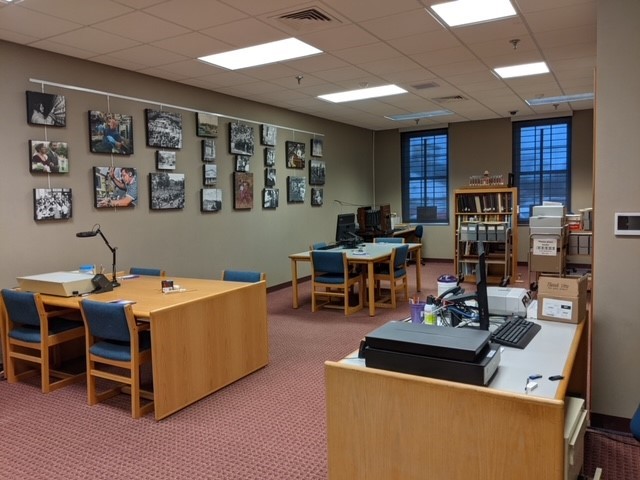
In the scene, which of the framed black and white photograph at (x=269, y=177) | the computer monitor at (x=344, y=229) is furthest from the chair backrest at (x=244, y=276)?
the framed black and white photograph at (x=269, y=177)

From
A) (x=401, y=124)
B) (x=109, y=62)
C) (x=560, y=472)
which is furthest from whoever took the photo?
(x=401, y=124)

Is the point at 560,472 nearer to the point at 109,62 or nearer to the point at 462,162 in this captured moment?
the point at 109,62

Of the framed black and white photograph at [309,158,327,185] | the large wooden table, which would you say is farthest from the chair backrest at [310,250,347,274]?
the framed black and white photograph at [309,158,327,185]

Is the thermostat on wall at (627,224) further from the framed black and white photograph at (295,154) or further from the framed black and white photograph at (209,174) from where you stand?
the framed black and white photograph at (295,154)

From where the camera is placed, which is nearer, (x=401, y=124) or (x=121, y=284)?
(x=121, y=284)

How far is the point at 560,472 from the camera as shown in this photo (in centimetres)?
148

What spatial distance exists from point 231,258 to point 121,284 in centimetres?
244

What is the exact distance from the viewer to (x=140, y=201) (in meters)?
5.28

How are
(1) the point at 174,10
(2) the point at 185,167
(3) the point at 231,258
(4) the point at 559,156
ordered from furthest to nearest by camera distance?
1. (4) the point at 559,156
2. (3) the point at 231,258
3. (2) the point at 185,167
4. (1) the point at 174,10

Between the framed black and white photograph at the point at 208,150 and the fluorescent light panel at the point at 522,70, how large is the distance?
3.50m

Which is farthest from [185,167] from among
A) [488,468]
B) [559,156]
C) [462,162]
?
[559,156]

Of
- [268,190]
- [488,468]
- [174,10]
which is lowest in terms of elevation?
[488,468]

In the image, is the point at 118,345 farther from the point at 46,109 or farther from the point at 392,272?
the point at 392,272

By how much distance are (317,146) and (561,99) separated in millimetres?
3910
